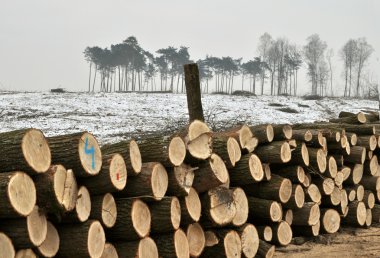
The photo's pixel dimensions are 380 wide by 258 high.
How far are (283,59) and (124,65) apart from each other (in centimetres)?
2670

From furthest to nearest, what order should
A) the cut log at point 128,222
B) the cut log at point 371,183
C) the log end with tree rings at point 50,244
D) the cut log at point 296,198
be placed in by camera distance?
the cut log at point 371,183 → the cut log at point 296,198 → the cut log at point 128,222 → the log end with tree rings at point 50,244

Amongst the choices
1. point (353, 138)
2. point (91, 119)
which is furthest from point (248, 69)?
point (353, 138)

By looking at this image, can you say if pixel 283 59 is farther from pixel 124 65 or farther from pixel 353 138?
pixel 353 138

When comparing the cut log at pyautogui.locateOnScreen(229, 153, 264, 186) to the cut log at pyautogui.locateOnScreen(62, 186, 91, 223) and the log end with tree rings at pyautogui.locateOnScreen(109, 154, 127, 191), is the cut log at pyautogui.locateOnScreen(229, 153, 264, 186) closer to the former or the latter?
the log end with tree rings at pyautogui.locateOnScreen(109, 154, 127, 191)

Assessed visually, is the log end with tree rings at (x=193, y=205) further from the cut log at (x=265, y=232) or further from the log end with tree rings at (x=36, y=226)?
the log end with tree rings at (x=36, y=226)

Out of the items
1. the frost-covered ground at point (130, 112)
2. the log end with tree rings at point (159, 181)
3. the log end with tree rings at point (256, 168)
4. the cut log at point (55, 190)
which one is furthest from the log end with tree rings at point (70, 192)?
the frost-covered ground at point (130, 112)

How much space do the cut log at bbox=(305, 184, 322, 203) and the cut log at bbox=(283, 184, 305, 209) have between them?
182 mm

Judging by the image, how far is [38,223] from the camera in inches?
143

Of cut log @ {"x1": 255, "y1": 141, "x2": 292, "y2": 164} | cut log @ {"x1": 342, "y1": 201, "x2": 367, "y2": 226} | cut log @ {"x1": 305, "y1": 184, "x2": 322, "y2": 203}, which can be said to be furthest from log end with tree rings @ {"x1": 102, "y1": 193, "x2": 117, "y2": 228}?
cut log @ {"x1": 342, "y1": 201, "x2": 367, "y2": 226}

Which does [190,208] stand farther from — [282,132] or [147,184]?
[282,132]

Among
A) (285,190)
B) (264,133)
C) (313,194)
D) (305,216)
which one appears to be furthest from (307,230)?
(264,133)

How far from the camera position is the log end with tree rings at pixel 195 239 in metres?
5.11

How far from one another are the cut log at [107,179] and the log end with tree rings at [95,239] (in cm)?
30

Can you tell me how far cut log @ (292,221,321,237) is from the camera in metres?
6.80
